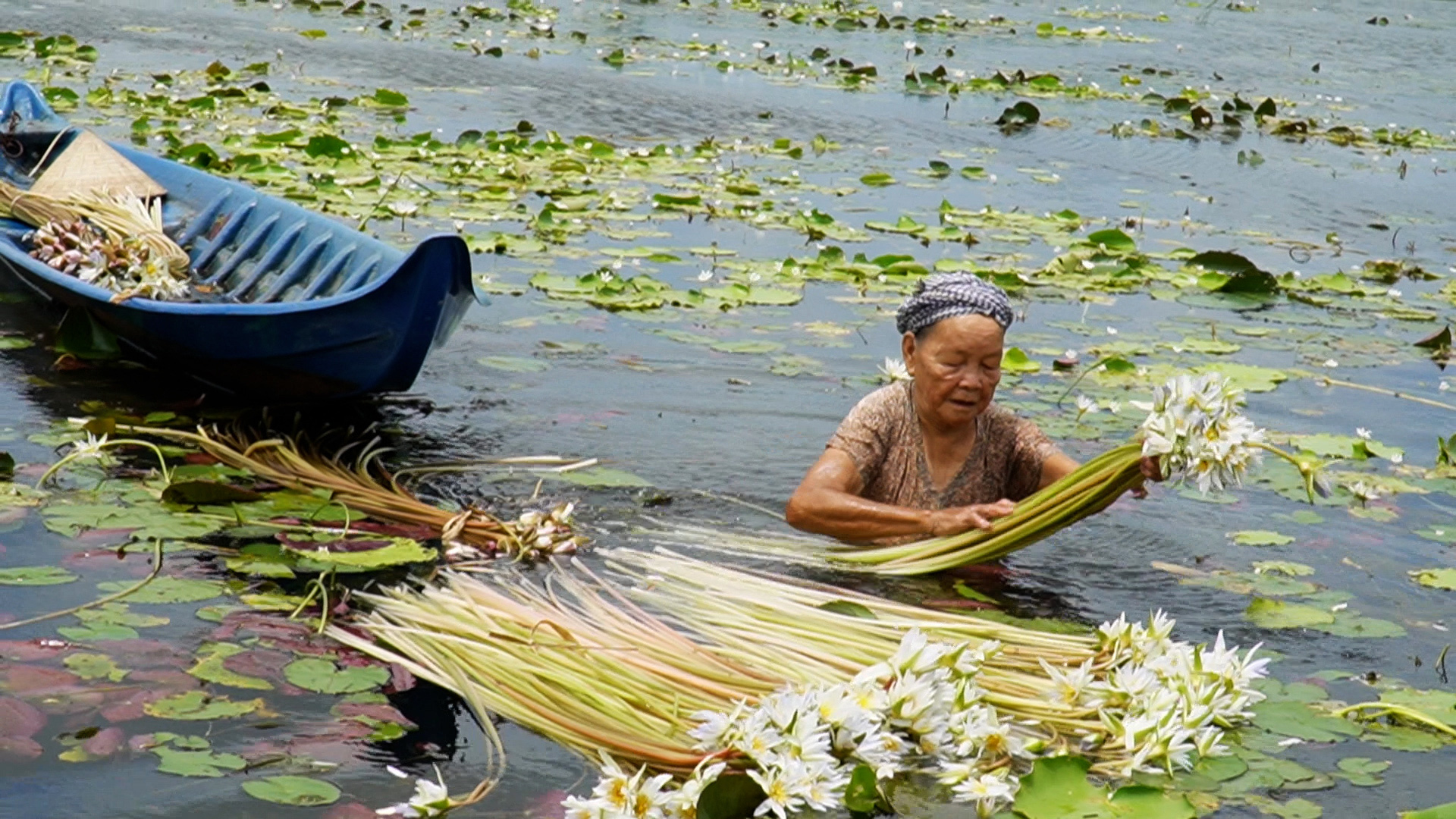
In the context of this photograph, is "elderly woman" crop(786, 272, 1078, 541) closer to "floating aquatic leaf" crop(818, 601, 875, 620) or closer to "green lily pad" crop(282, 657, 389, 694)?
"floating aquatic leaf" crop(818, 601, 875, 620)

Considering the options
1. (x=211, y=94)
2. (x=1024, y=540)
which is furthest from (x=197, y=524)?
(x=211, y=94)

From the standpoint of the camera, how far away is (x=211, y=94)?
14.5 metres

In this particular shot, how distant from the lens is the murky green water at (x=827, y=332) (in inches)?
198

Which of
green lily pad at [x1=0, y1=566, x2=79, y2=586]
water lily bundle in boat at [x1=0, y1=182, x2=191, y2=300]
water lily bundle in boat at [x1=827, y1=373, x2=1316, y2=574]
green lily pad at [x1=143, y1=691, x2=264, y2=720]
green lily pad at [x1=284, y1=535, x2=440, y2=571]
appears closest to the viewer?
green lily pad at [x1=143, y1=691, x2=264, y2=720]

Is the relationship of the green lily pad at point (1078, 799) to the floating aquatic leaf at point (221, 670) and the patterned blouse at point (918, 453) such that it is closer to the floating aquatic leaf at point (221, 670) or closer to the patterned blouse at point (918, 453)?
the patterned blouse at point (918, 453)

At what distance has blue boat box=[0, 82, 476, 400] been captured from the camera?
265 inches

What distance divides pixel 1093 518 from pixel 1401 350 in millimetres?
3176

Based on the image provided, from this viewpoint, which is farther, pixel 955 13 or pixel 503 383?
pixel 955 13

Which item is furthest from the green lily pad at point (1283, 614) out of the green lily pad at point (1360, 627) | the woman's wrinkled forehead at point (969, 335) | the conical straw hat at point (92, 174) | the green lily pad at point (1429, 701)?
the conical straw hat at point (92, 174)

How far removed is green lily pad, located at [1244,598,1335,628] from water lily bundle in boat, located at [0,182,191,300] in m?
4.68

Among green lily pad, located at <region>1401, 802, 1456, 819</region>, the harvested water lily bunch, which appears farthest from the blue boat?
green lily pad, located at <region>1401, 802, 1456, 819</region>

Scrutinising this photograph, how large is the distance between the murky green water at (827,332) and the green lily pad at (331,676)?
0.04 metres

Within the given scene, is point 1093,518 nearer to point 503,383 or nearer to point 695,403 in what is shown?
point 695,403

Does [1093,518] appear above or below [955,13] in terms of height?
below
